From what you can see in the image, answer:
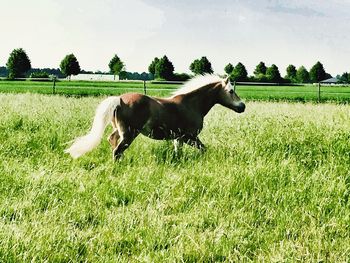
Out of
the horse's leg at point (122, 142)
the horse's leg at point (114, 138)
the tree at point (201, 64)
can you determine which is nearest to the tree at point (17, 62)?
the tree at point (201, 64)

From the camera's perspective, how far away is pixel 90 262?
284cm

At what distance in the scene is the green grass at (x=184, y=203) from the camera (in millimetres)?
2982

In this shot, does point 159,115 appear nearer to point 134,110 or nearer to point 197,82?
point 134,110

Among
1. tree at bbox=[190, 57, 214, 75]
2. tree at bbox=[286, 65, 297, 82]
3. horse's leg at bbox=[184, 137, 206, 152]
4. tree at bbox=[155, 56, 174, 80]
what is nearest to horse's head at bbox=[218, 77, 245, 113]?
horse's leg at bbox=[184, 137, 206, 152]

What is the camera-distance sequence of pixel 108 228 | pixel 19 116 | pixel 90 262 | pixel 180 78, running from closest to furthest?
pixel 90 262
pixel 108 228
pixel 19 116
pixel 180 78

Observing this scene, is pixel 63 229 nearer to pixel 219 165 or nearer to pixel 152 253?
pixel 152 253

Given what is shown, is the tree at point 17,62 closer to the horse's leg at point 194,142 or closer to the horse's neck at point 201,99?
the horse's neck at point 201,99

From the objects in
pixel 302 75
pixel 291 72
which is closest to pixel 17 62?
pixel 291 72

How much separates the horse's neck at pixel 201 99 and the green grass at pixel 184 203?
571 mm

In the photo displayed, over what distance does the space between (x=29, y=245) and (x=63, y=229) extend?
1.34 ft

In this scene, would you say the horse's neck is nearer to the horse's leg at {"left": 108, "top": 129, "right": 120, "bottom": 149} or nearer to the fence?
the horse's leg at {"left": 108, "top": 129, "right": 120, "bottom": 149}

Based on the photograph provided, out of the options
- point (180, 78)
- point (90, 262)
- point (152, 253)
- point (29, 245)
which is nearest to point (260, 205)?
point (152, 253)

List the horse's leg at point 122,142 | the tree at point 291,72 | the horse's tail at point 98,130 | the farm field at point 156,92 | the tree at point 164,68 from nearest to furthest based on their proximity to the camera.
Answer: the horse's tail at point 98,130 < the horse's leg at point 122,142 < the farm field at point 156,92 < the tree at point 164,68 < the tree at point 291,72

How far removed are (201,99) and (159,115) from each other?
930mm
